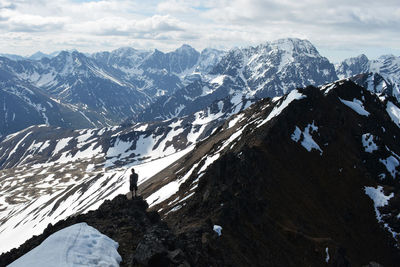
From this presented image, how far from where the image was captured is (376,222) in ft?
254

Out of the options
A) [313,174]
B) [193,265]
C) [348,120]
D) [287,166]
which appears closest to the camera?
[193,265]

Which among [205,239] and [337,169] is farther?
[337,169]

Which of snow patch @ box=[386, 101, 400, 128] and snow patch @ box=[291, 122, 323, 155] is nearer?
snow patch @ box=[291, 122, 323, 155]

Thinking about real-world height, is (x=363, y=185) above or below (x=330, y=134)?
below

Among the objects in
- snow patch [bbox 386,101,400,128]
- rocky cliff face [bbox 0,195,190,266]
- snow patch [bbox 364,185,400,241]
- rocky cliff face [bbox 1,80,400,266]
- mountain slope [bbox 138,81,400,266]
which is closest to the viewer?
rocky cliff face [bbox 0,195,190,266]

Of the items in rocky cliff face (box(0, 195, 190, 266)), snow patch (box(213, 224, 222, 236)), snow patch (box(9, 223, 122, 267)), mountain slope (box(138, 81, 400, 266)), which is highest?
snow patch (box(9, 223, 122, 267))

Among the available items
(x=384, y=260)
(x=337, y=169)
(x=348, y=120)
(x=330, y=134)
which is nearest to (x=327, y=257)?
(x=384, y=260)

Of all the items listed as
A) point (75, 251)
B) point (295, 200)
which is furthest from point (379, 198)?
point (75, 251)

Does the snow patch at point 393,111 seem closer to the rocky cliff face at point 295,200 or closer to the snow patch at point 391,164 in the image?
the rocky cliff face at point 295,200

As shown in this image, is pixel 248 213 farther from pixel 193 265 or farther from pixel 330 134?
pixel 330 134

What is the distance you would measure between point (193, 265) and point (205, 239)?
27.5 ft

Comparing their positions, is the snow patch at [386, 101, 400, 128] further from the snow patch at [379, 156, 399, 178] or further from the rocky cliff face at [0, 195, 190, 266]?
→ the rocky cliff face at [0, 195, 190, 266]

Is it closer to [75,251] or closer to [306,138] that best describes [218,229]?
[75,251]

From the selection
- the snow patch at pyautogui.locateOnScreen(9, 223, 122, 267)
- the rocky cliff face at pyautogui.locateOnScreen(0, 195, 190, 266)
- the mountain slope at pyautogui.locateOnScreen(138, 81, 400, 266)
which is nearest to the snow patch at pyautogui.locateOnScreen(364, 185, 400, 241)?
the mountain slope at pyautogui.locateOnScreen(138, 81, 400, 266)
